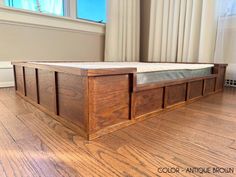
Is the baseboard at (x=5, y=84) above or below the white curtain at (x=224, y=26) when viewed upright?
below

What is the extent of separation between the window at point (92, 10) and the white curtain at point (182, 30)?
647 mm

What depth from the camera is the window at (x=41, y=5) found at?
1749 mm

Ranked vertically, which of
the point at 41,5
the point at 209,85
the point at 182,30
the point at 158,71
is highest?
the point at 41,5

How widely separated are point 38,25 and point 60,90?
1.25 meters

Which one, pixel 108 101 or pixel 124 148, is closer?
pixel 124 148

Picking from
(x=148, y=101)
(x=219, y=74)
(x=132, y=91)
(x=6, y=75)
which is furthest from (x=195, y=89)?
(x=6, y=75)

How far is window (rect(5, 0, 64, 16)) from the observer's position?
5.74ft

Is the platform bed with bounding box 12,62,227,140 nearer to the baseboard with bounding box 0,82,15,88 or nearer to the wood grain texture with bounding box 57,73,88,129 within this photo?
the wood grain texture with bounding box 57,73,88,129

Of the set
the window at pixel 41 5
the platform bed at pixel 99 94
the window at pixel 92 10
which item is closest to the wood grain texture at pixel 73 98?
the platform bed at pixel 99 94

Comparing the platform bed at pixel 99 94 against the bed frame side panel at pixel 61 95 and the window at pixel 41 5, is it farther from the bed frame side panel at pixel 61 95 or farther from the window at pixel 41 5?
the window at pixel 41 5

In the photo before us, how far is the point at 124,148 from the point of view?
0.61 m

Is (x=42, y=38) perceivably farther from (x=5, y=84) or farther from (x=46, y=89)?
(x=46, y=89)

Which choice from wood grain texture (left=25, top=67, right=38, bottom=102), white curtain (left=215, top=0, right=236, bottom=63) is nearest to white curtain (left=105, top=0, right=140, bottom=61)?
white curtain (left=215, top=0, right=236, bottom=63)

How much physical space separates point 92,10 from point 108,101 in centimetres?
194
